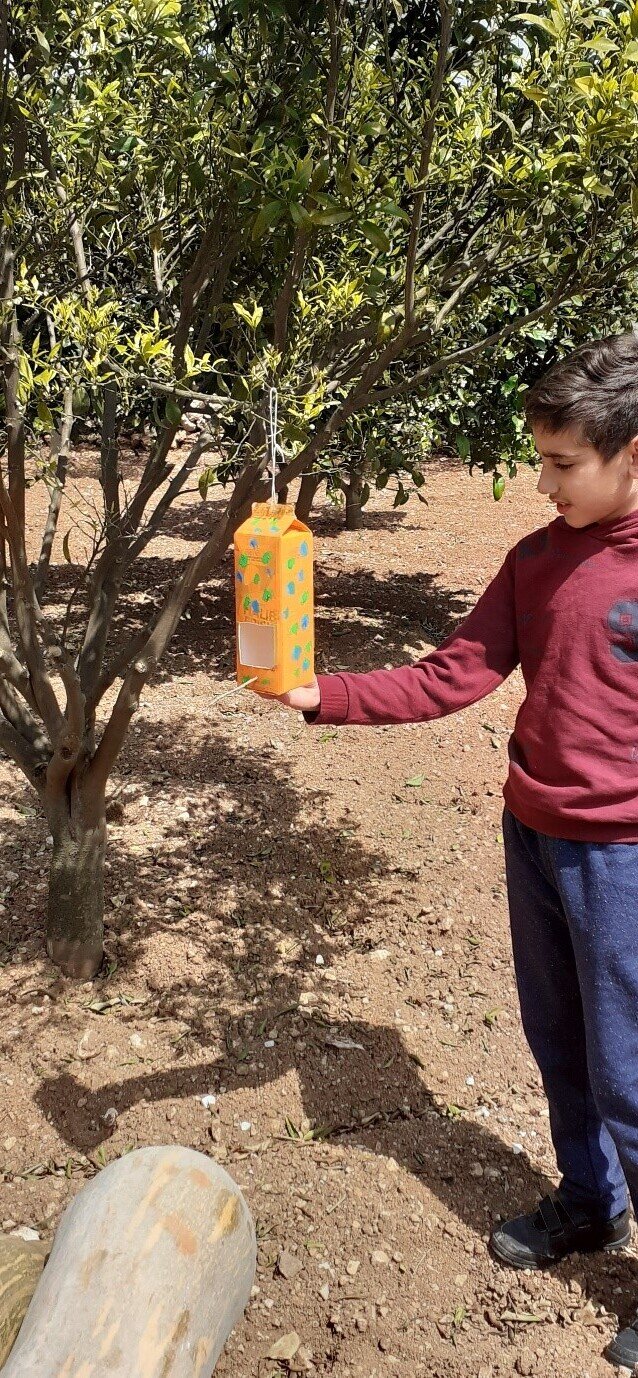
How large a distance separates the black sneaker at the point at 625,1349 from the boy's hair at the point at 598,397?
1962mm

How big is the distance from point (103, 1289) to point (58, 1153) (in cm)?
100

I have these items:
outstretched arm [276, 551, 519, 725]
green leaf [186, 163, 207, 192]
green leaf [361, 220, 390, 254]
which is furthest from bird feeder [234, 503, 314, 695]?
green leaf [186, 163, 207, 192]

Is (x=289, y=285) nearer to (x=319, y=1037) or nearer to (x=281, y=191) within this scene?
(x=281, y=191)

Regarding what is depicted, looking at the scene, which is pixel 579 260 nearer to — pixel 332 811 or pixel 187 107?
pixel 187 107

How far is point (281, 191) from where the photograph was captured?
2482 millimetres

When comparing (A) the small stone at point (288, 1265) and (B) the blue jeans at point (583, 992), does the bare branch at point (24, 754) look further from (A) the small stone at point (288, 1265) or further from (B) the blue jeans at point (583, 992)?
(B) the blue jeans at point (583, 992)

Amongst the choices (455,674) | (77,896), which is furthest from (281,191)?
(77,896)

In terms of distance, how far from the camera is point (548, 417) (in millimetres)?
2100

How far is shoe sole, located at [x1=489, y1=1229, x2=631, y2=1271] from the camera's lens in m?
2.74

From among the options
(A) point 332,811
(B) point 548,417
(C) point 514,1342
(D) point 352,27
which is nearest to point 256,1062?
(C) point 514,1342

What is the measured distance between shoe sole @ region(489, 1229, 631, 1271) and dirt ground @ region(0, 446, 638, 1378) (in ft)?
0.09

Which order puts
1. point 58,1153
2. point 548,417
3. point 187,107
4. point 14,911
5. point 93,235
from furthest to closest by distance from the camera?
point 14,911 → point 93,235 → point 58,1153 → point 187,107 → point 548,417

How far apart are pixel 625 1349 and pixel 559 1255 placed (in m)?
0.28

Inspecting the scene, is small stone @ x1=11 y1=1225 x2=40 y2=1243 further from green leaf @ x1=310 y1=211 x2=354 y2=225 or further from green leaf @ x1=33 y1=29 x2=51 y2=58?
green leaf @ x1=33 y1=29 x2=51 y2=58
